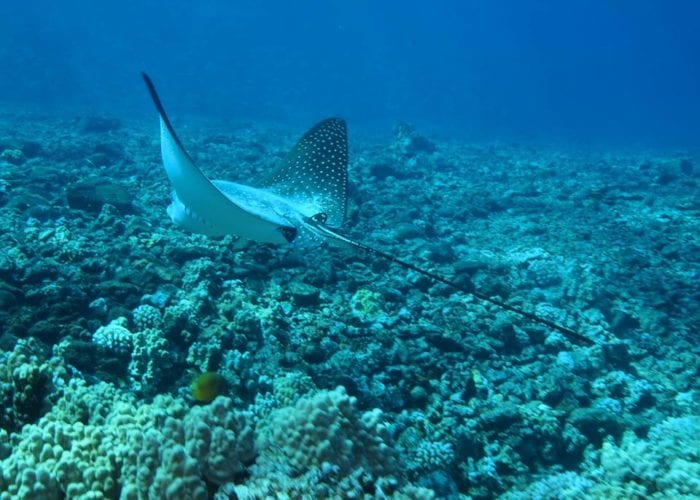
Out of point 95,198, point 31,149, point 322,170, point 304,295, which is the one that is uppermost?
point 322,170

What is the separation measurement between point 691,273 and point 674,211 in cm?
398

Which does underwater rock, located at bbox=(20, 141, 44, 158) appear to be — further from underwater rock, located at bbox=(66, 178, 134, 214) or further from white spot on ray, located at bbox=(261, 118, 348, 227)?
white spot on ray, located at bbox=(261, 118, 348, 227)

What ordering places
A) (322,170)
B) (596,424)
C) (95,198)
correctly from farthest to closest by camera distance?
1. (95,198)
2. (322,170)
3. (596,424)

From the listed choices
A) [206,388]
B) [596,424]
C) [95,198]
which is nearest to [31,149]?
[95,198]

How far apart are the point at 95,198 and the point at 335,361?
19.3 ft

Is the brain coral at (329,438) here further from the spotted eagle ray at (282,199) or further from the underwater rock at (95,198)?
the underwater rock at (95,198)

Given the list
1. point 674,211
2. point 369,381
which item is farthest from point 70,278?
point 674,211

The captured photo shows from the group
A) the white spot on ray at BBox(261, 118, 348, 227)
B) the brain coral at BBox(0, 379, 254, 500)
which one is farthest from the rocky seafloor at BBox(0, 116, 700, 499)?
the white spot on ray at BBox(261, 118, 348, 227)

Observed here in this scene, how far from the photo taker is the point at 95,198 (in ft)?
25.4

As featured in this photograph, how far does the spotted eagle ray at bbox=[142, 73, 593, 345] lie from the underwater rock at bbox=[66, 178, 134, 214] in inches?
135

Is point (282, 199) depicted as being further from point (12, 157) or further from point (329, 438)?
point (12, 157)

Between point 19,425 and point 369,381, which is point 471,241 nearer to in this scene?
point 369,381

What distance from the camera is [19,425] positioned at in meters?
2.91

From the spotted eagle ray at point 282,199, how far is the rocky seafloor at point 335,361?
852 millimetres
